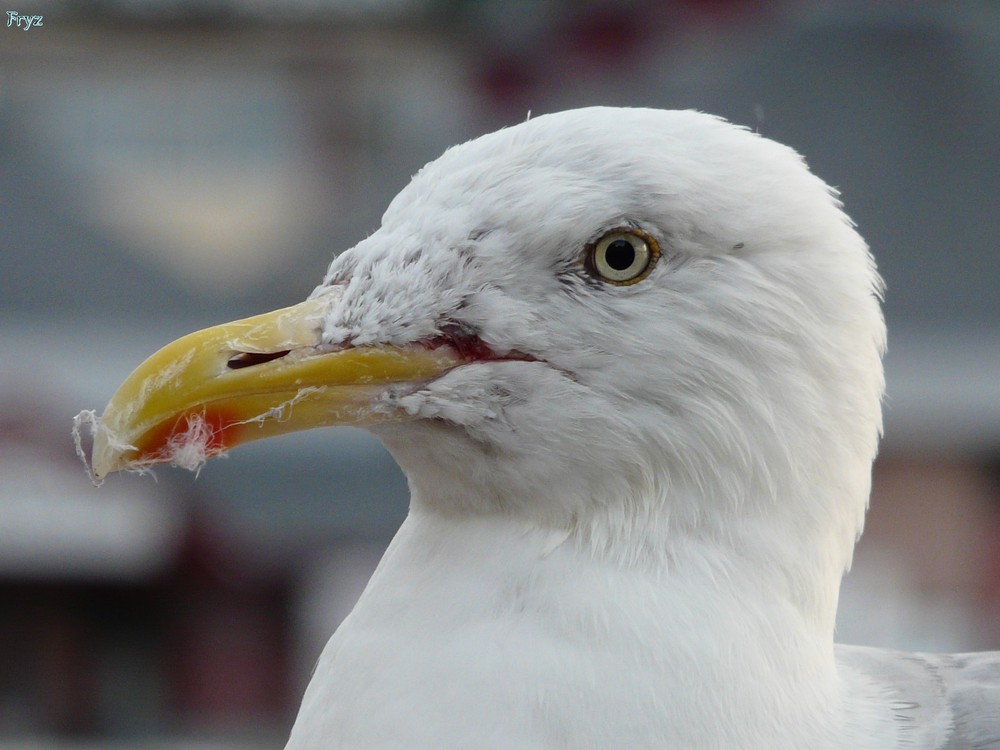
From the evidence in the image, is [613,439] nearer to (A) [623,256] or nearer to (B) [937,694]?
(A) [623,256]

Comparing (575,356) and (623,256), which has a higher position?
(623,256)

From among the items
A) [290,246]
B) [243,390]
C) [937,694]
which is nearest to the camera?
[243,390]

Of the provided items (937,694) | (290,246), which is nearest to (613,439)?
(937,694)

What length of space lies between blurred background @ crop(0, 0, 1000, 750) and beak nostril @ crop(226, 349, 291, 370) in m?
4.02

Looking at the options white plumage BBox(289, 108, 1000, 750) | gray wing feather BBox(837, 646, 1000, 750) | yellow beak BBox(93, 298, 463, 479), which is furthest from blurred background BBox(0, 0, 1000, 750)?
yellow beak BBox(93, 298, 463, 479)

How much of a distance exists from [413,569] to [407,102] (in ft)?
19.4

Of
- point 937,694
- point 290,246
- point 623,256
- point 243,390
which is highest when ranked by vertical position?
point 290,246

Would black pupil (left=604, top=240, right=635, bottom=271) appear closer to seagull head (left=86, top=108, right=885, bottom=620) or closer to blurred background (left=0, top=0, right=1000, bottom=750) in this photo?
seagull head (left=86, top=108, right=885, bottom=620)

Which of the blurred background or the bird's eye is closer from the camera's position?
the bird's eye

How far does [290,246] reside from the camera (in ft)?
21.2

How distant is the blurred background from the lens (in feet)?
17.5

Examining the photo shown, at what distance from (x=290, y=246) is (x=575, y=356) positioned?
5.27m

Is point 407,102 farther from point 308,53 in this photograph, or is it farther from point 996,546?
point 996,546

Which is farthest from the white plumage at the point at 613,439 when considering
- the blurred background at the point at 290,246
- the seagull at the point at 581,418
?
the blurred background at the point at 290,246
